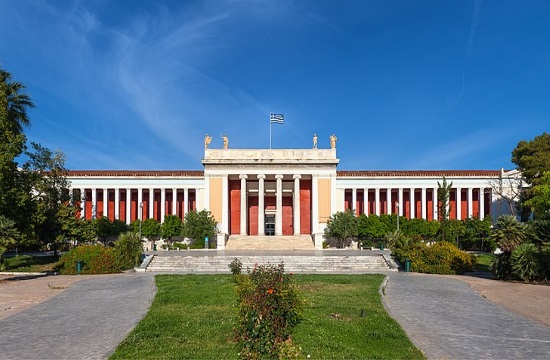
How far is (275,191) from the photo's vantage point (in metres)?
53.8

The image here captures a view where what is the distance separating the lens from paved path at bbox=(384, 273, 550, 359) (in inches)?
347

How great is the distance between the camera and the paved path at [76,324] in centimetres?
891

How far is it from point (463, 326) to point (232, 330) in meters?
5.93

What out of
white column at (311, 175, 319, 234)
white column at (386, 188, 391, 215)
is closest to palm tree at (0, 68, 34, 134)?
white column at (311, 175, 319, 234)

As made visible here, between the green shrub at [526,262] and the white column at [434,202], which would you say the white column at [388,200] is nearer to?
the white column at [434,202]

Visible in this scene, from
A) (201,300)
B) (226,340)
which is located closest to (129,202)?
(201,300)

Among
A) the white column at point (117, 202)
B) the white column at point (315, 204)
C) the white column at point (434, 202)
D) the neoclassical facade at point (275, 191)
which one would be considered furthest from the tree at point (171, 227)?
the white column at point (434, 202)

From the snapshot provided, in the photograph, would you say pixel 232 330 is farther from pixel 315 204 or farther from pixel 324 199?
pixel 324 199

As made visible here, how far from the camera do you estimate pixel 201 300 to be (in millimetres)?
14141

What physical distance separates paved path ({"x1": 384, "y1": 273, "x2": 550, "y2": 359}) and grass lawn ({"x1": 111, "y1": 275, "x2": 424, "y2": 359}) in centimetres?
61

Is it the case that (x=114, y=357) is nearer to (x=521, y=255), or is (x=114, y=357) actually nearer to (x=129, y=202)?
(x=521, y=255)

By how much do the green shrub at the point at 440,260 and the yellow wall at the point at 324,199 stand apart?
77.6 feet

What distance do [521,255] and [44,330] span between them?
1970 centimetres

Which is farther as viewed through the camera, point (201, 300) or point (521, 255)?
point (521, 255)
